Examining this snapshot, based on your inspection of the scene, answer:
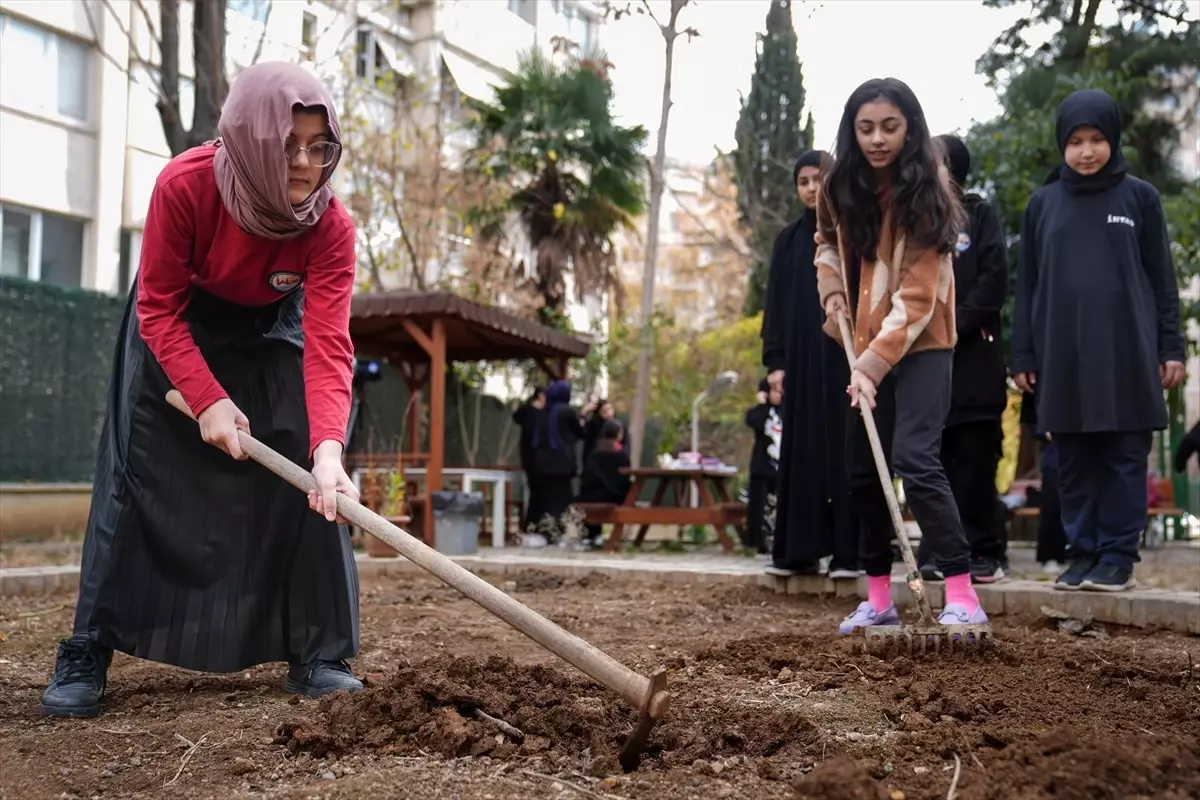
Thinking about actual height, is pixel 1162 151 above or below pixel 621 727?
above

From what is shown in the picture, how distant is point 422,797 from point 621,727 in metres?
0.59

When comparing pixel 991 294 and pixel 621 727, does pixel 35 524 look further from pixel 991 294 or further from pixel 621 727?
pixel 621 727

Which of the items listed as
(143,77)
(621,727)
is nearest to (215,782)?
(621,727)

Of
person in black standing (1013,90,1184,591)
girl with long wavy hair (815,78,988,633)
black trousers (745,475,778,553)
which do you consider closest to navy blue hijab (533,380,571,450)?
black trousers (745,475,778,553)

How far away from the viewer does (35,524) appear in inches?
392

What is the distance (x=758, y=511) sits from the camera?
9336 millimetres

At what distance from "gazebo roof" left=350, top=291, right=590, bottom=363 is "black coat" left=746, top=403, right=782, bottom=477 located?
2606mm

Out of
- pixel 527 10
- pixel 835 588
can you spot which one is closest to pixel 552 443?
pixel 835 588

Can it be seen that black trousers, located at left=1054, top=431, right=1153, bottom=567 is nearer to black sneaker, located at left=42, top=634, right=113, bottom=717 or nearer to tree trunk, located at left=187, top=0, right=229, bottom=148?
black sneaker, located at left=42, top=634, right=113, bottom=717

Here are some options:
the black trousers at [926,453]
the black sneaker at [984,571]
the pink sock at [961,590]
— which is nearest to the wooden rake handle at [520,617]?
the black trousers at [926,453]

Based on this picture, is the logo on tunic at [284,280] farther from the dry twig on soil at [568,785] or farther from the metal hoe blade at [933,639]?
the metal hoe blade at [933,639]

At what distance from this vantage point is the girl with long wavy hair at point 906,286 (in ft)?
13.0

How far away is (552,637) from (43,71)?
15.2 m

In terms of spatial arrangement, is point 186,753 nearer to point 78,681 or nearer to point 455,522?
point 78,681
